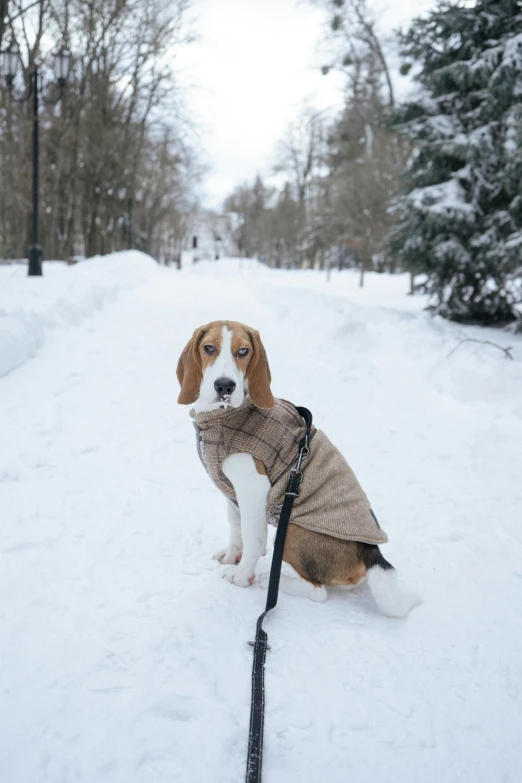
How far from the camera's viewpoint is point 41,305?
8.70m

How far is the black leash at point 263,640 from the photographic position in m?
1.84

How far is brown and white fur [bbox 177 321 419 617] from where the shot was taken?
255 cm

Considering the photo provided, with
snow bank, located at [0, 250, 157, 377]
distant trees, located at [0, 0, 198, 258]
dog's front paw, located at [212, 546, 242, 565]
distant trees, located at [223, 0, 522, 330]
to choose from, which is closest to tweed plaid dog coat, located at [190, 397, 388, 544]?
dog's front paw, located at [212, 546, 242, 565]

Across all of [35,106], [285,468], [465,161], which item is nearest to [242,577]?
[285,468]

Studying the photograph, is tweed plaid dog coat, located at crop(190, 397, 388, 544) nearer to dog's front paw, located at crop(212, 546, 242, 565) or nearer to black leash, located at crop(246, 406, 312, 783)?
black leash, located at crop(246, 406, 312, 783)

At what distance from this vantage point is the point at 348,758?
75.8 inches

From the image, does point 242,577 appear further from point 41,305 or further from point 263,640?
point 41,305

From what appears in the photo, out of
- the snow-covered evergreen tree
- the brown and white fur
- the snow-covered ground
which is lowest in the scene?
the snow-covered ground

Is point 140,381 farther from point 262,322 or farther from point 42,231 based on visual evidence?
point 42,231

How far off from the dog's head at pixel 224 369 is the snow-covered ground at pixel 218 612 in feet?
3.78

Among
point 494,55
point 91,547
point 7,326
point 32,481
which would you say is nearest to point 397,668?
point 91,547

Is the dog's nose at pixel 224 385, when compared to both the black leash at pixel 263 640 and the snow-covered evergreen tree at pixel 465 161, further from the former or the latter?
the snow-covered evergreen tree at pixel 465 161

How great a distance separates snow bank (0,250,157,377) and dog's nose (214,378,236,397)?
4.62 metres

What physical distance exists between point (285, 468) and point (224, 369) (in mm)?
662
